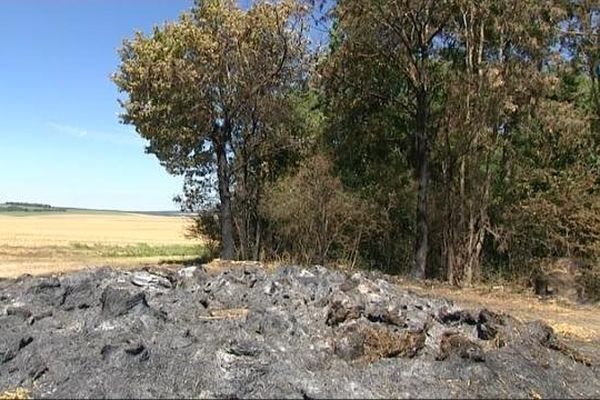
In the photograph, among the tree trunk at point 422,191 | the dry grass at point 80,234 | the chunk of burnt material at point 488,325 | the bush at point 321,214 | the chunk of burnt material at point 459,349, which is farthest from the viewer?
the dry grass at point 80,234

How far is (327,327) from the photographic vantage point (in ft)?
23.4

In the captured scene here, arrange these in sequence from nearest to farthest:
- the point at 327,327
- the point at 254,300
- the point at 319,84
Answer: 1. the point at 327,327
2. the point at 254,300
3. the point at 319,84

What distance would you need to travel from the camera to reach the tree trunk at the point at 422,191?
677 inches

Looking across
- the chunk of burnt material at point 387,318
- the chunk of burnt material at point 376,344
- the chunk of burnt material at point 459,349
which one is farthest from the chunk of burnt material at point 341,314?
the chunk of burnt material at point 459,349

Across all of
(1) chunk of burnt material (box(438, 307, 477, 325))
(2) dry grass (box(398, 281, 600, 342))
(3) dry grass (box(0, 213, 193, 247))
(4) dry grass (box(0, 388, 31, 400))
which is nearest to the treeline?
(2) dry grass (box(398, 281, 600, 342))

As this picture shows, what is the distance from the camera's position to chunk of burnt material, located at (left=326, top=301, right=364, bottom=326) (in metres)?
7.19

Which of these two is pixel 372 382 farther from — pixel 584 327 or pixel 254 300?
pixel 584 327

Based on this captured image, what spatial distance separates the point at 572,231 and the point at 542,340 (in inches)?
A: 372

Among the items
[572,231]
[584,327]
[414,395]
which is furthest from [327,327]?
[572,231]

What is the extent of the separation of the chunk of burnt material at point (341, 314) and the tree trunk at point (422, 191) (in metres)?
9.93

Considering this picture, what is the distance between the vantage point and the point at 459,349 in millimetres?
6312

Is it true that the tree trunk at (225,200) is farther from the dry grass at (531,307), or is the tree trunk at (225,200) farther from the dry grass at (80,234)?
the dry grass at (531,307)

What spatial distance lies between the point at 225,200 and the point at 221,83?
3.49m

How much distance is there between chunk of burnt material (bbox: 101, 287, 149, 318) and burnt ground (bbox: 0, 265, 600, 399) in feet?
0.05
